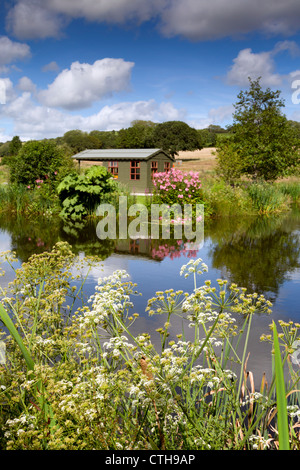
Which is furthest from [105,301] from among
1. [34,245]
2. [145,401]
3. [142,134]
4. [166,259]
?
[142,134]

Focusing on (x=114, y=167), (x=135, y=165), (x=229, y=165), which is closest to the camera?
(x=229, y=165)

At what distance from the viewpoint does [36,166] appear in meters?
19.1

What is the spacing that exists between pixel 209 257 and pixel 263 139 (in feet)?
50.2

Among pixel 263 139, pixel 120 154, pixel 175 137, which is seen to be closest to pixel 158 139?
pixel 175 137

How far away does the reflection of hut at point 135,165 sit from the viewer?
2897 cm

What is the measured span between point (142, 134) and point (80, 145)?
1205 cm

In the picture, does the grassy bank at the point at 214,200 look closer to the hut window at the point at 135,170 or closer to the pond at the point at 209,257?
the pond at the point at 209,257

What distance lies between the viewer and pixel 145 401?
2.07 m

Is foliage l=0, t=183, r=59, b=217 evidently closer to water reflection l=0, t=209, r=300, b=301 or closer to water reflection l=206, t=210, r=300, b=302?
water reflection l=0, t=209, r=300, b=301

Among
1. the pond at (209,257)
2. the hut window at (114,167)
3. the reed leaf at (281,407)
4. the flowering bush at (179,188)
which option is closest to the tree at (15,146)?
the hut window at (114,167)

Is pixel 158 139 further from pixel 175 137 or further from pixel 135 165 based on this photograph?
pixel 135 165

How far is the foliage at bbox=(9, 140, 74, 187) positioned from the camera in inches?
741

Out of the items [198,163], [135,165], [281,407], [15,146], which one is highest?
[15,146]
